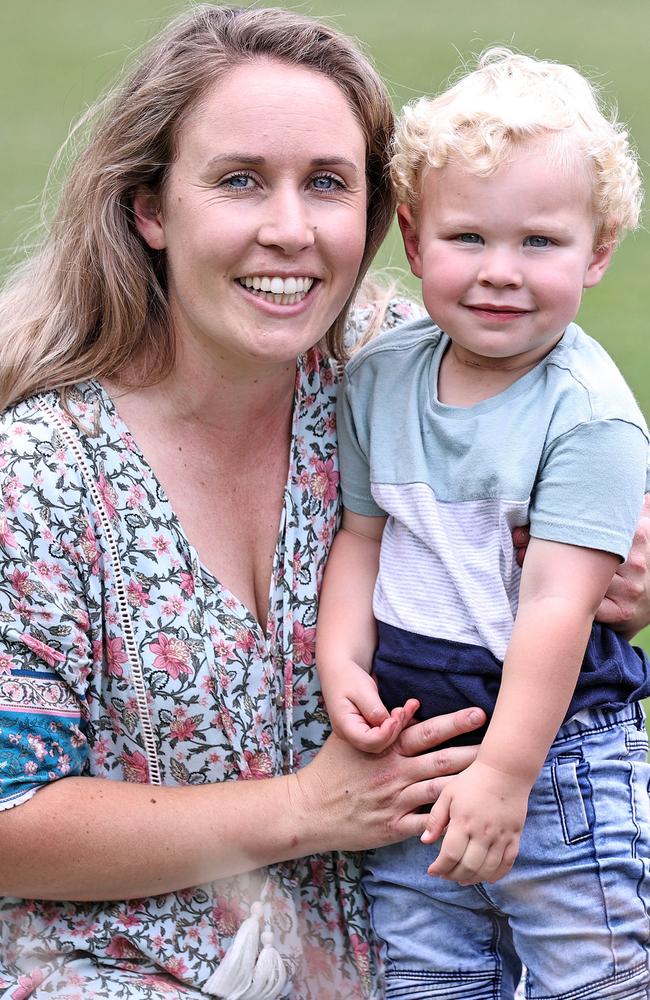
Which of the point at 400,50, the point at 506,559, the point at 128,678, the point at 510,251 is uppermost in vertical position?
the point at 400,50

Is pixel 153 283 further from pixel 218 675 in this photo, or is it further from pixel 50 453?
pixel 218 675

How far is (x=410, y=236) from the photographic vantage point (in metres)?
2.78

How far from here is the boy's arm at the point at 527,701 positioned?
2482mm

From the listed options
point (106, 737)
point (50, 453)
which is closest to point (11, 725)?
point (106, 737)

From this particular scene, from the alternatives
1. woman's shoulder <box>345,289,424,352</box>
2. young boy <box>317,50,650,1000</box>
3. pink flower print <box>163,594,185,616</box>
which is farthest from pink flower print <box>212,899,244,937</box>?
woman's shoulder <box>345,289,424,352</box>

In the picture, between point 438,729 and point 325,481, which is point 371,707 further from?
point 325,481

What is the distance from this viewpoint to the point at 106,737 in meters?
2.80

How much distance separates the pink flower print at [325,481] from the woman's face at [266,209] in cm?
29

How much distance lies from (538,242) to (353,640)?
0.78 metres

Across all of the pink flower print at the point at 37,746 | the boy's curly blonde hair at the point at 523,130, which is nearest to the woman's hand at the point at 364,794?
the pink flower print at the point at 37,746

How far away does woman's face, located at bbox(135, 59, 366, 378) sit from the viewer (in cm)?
268

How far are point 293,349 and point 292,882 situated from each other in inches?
40.2

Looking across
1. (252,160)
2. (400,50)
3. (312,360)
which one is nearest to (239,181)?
(252,160)

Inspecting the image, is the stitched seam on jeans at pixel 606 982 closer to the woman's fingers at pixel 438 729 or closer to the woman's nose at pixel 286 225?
the woman's fingers at pixel 438 729
